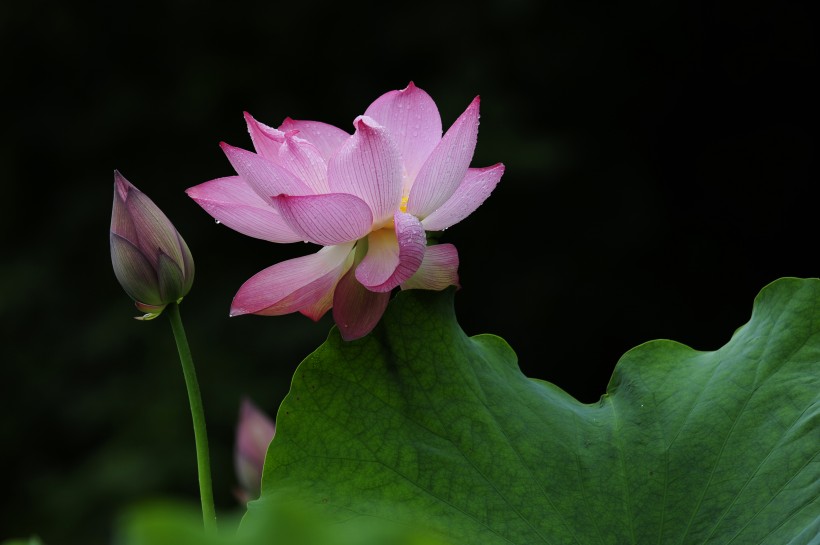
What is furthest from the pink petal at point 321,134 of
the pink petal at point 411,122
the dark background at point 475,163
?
the dark background at point 475,163

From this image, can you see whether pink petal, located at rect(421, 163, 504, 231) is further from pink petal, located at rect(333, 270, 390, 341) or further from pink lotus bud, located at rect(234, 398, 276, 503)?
pink lotus bud, located at rect(234, 398, 276, 503)

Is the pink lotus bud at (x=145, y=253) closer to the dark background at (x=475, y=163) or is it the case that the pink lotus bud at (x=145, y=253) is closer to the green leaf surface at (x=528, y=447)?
the green leaf surface at (x=528, y=447)

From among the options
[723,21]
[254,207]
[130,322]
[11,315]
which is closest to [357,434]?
[254,207]

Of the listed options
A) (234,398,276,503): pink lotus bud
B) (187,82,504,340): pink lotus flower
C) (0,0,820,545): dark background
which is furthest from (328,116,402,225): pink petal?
(0,0,820,545): dark background

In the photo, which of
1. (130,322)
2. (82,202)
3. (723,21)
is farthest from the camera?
(723,21)

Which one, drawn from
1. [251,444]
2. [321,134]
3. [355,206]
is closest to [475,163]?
[251,444]

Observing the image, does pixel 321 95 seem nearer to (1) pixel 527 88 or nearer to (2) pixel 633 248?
(1) pixel 527 88
